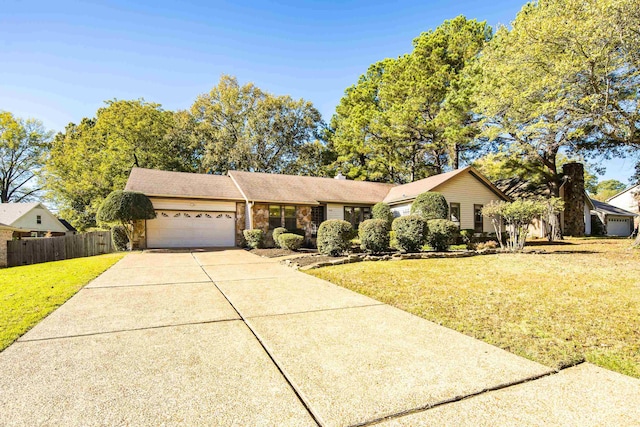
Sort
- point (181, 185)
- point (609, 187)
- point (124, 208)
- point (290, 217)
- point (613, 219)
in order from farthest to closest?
point (609, 187), point (613, 219), point (290, 217), point (181, 185), point (124, 208)

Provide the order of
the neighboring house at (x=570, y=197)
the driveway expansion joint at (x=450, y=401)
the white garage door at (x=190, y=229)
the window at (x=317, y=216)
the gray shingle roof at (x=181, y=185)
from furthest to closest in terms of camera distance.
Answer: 1. the neighboring house at (x=570, y=197)
2. the window at (x=317, y=216)
3. the gray shingle roof at (x=181, y=185)
4. the white garage door at (x=190, y=229)
5. the driveway expansion joint at (x=450, y=401)

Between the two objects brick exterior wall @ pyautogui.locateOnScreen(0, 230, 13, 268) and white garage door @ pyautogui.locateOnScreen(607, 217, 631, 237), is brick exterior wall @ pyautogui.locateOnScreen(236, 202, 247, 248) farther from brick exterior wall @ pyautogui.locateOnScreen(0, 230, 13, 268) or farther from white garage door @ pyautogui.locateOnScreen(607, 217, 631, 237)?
white garage door @ pyautogui.locateOnScreen(607, 217, 631, 237)

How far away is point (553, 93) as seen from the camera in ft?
43.1

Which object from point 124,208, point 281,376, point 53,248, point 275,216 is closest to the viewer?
point 281,376

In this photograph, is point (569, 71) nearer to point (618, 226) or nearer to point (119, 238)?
point (119, 238)

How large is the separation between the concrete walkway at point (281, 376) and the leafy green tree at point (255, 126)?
88.9ft

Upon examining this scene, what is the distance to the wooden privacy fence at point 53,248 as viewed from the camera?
1291 cm

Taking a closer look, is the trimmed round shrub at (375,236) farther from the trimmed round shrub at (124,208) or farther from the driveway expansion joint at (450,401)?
the trimmed round shrub at (124,208)

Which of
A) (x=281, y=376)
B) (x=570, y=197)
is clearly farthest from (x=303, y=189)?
(x=570, y=197)

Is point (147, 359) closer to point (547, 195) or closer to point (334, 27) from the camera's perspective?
point (334, 27)

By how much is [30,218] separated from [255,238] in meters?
26.6

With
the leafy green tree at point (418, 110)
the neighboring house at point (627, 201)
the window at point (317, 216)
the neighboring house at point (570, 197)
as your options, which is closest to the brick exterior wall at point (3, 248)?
the window at point (317, 216)

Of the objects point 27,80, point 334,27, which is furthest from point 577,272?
point 27,80

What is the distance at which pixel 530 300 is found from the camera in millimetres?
5316
